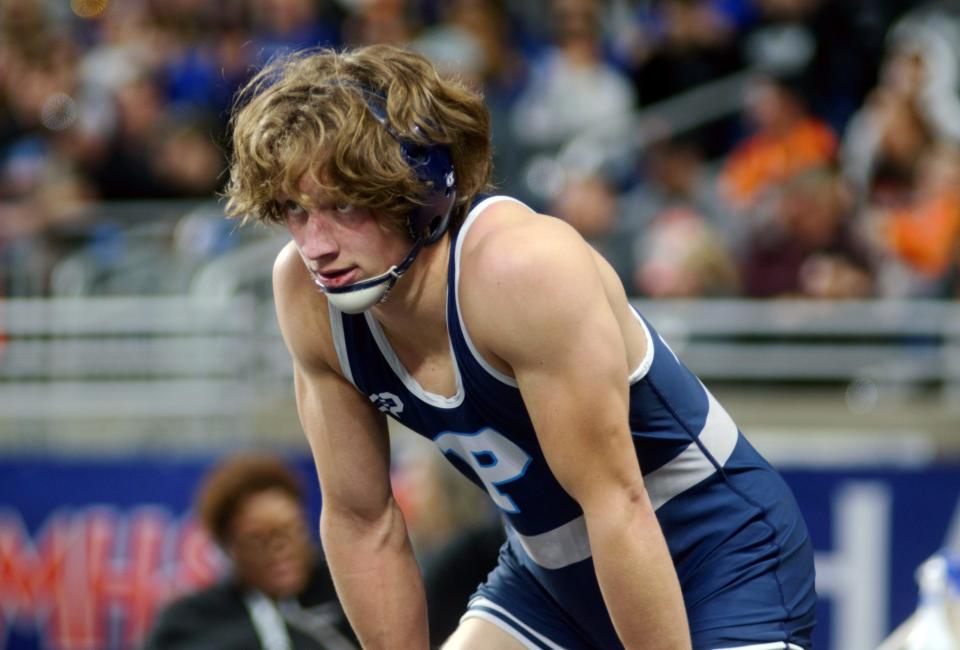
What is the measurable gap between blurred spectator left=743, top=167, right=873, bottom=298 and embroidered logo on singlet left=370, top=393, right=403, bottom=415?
16.1 ft

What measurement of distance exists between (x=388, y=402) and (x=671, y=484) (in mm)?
609

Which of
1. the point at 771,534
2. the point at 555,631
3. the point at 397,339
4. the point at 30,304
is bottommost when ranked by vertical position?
the point at 30,304

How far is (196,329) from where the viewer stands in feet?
28.9

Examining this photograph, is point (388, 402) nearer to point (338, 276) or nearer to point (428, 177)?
point (338, 276)

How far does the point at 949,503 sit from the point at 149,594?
13.5ft

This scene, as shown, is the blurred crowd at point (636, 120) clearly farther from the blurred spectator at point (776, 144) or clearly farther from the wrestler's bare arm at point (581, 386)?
the wrestler's bare arm at point (581, 386)

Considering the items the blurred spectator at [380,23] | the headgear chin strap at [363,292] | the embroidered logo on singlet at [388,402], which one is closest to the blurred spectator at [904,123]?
the blurred spectator at [380,23]

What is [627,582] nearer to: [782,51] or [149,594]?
[149,594]

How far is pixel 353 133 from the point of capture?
116 inches

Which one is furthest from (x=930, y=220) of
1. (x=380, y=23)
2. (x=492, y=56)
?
(x=380, y=23)

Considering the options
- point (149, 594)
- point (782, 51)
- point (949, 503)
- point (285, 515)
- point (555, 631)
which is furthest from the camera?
point (782, 51)

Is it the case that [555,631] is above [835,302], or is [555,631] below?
above

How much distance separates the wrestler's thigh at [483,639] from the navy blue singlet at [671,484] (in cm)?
23

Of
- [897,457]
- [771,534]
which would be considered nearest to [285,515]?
[771,534]
